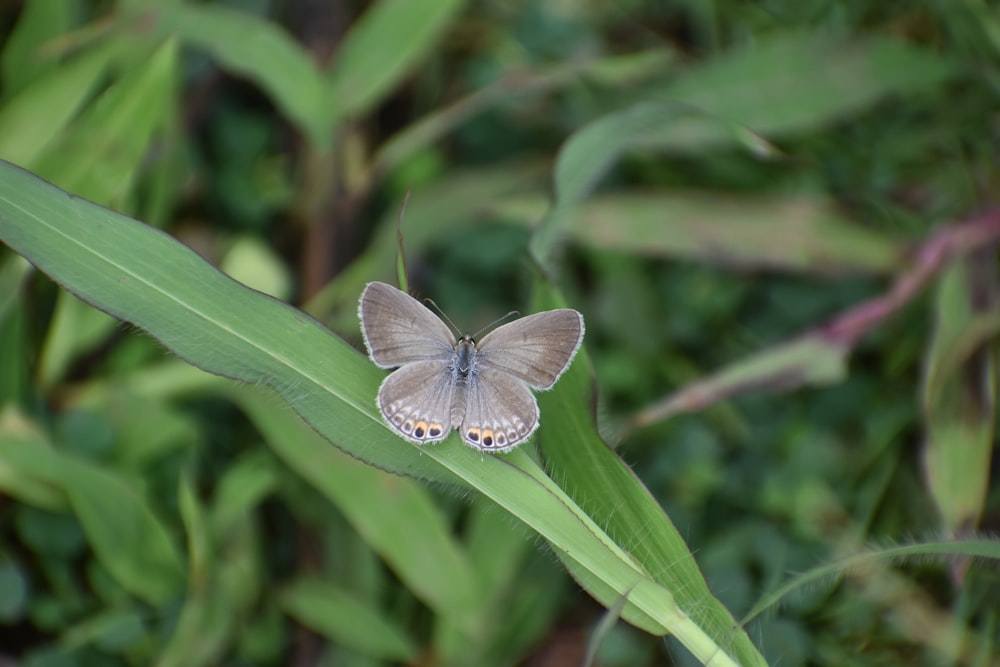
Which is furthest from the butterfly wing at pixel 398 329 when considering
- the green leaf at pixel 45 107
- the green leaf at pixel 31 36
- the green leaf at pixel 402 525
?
the green leaf at pixel 31 36

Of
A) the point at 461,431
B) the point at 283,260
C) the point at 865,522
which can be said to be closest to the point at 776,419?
the point at 865,522

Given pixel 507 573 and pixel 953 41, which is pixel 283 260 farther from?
pixel 953 41

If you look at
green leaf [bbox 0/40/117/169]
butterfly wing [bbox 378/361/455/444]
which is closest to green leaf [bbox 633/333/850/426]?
butterfly wing [bbox 378/361/455/444]

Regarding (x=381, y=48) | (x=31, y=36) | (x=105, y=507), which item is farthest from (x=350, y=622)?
(x=31, y=36)

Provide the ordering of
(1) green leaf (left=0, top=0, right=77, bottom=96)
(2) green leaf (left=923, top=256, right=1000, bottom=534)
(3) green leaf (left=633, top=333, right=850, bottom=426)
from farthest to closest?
(1) green leaf (left=0, top=0, right=77, bottom=96), (3) green leaf (left=633, top=333, right=850, bottom=426), (2) green leaf (left=923, top=256, right=1000, bottom=534)

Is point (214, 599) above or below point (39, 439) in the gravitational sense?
below

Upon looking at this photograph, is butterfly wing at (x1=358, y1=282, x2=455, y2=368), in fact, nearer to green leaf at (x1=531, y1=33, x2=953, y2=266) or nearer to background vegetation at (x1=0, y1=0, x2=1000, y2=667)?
background vegetation at (x1=0, y1=0, x2=1000, y2=667)
